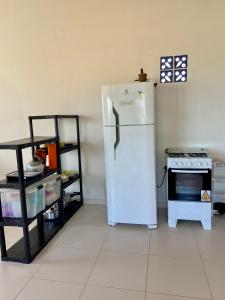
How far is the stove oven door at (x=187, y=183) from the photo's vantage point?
2.49 m

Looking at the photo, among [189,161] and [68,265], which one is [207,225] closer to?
[189,161]

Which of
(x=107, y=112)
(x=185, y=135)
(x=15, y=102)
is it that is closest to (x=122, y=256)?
(x=107, y=112)

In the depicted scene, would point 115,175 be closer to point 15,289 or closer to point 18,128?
point 15,289

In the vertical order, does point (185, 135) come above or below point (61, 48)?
below

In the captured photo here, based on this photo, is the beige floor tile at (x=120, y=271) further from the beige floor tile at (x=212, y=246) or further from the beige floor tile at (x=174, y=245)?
the beige floor tile at (x=212, y=246)

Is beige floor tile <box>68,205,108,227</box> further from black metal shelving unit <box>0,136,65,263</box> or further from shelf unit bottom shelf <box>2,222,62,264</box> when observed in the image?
black metal shelving unit <box>0,136,65,263</box>

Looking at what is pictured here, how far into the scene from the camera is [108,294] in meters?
1.67

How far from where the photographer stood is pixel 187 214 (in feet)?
8.38

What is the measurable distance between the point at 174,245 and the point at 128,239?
456mm

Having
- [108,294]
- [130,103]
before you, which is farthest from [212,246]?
[130,103]

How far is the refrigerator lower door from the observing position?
8.10 feet

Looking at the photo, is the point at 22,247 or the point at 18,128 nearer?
the point at 22,247

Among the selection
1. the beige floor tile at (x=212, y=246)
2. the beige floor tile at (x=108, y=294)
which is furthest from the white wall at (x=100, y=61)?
the beige floor tile at (x=108, y=294)

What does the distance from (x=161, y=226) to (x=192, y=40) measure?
7.22 ft
